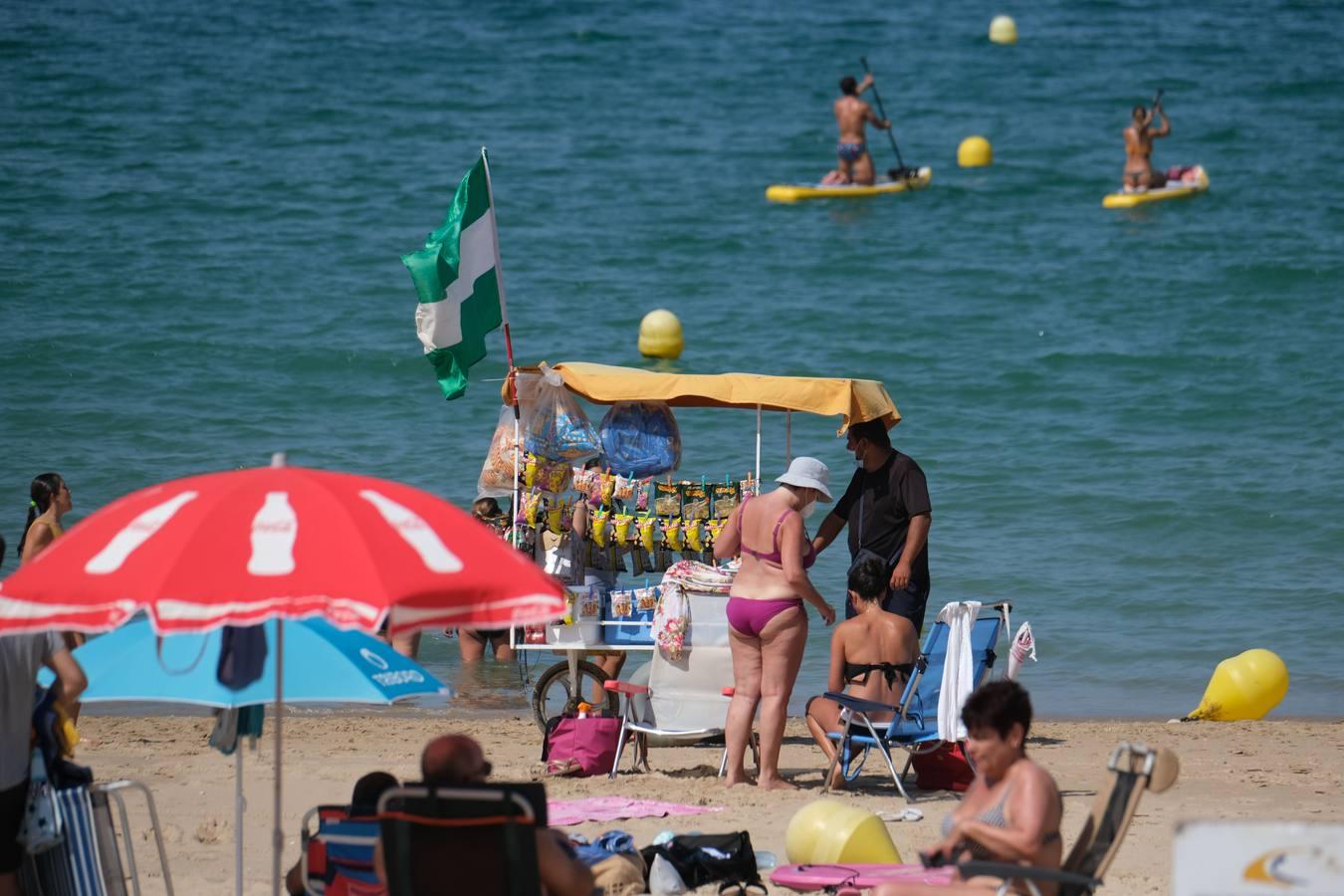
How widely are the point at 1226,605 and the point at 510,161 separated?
16.3m

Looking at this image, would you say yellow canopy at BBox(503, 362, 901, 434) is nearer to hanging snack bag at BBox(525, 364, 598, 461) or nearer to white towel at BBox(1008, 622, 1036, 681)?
hanging snack bag at BBox(525, 364, 598, 461)

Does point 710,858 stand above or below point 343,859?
below

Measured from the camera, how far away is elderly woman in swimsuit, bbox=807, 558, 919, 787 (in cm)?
686

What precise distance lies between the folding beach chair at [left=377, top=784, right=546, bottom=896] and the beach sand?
1.88 m

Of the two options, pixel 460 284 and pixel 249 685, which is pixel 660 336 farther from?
pixel 249 685

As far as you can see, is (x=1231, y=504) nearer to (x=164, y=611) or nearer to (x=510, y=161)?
(x=164, y=611)

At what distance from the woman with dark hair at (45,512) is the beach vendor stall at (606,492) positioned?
1.92 meters

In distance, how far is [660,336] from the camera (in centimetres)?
1755

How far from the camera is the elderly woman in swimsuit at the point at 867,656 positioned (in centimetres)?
686

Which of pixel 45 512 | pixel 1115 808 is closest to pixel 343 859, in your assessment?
pixel 1115 808

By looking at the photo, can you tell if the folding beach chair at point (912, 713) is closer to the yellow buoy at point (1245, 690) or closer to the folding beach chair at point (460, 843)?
the yellow buoy at point (1245, 690)

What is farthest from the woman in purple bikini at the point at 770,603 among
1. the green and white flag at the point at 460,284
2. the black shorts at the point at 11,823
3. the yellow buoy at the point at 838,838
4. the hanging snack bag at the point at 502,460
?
the black shorts at the point at 11,823

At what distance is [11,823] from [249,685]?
2.29 ft

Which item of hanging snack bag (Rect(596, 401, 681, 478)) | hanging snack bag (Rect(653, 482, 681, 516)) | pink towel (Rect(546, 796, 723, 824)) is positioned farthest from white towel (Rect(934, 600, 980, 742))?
hanging snack bag (Rect(596, 401, 681, 478))
